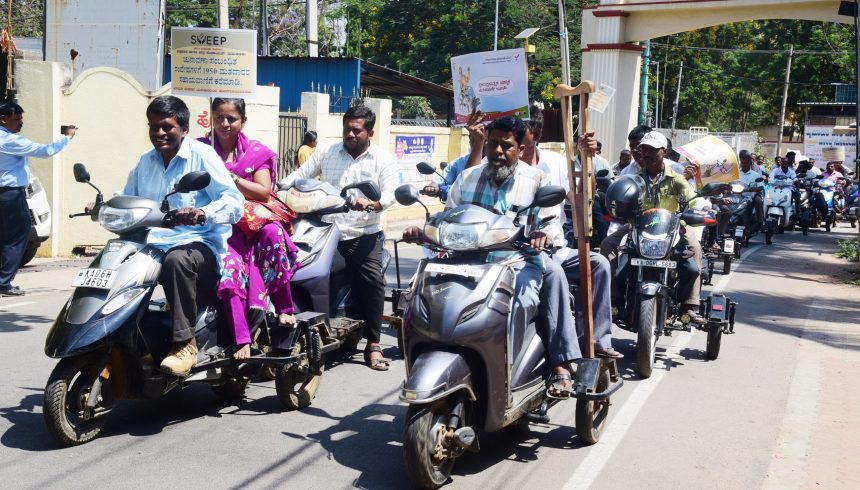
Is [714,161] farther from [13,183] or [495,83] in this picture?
[13,183]

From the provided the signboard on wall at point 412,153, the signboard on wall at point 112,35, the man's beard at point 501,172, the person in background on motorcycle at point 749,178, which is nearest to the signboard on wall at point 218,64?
the man's beard at point 501,172

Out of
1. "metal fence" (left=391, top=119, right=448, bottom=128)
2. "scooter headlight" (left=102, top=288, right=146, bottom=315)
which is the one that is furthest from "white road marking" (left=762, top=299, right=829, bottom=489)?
"metal fence" (left=391, top=119, right=448, bottom=128)

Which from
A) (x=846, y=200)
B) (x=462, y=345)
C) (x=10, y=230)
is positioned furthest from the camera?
(x=846, y=200)

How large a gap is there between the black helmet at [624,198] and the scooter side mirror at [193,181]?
381 centimetres

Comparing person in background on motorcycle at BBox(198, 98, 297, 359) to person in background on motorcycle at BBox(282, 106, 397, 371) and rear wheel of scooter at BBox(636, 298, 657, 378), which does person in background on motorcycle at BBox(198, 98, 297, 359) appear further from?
rear wheel of scooter at BBox(636, 298, 657, 378)

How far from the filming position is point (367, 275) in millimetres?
7809

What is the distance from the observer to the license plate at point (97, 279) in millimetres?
5309

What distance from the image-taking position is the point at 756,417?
6.93 m

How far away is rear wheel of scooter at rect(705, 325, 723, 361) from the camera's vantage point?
28.7 ft

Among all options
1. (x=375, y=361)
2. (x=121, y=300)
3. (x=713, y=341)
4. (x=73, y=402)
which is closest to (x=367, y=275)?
(x=375, y=361)

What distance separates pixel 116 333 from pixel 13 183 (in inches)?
220

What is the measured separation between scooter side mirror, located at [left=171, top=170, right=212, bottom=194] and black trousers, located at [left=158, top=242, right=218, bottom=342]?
38 cm

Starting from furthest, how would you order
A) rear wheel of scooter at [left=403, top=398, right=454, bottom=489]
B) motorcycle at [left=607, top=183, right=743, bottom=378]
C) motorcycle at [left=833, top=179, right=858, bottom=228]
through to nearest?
motorcycle at [left=833, top=179, right=858, bottom=228], motorcycle at [left=607, top=183, right=743, bottom=378], rear wheel of scooter at [left=403, top=398, right=454, bottom=489]

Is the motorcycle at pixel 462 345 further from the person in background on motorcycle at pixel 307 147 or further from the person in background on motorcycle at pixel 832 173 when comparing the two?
the person in background on motorcycle at pixel 832 173
